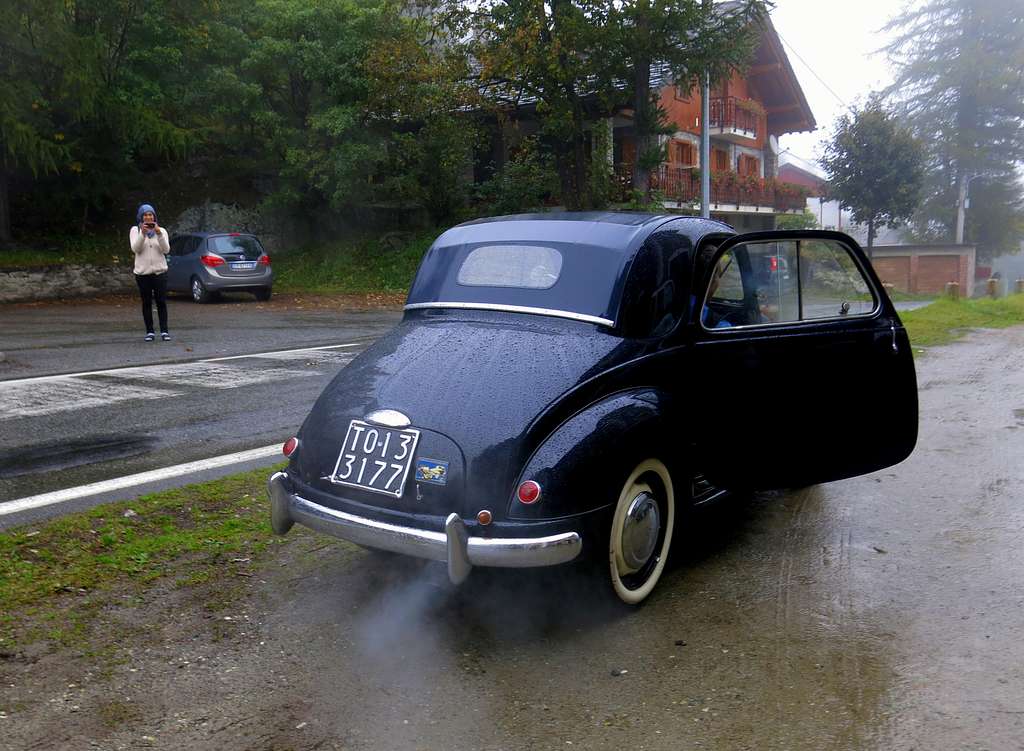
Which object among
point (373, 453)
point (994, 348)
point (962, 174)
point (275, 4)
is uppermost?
point (275, 4)

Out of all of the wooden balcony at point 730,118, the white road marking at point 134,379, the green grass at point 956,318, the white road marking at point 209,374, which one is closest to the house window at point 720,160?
the wooden balcony at point 730,118

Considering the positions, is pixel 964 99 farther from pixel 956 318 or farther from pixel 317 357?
pixel 317 357

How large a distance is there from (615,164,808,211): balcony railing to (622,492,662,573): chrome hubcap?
24810 mm

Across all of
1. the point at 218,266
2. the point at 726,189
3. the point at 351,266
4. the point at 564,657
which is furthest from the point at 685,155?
the point at 564,657

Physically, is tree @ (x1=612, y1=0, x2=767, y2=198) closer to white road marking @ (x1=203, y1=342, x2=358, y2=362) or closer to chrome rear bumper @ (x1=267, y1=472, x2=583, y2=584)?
white road marking @ (x1=203, y1=342, x2=358, y2=362)

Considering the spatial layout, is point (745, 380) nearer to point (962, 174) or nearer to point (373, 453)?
point (373, 453)

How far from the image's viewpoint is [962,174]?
50.8 metres

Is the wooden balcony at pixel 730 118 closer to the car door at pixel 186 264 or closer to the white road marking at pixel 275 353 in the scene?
the car door at pixel 186 264

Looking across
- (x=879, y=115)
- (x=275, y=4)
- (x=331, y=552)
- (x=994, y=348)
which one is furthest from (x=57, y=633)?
(x=879, y=115)

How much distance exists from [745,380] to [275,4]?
26353mm

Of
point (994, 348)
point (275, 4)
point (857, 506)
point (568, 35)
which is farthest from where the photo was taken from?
point (275, 4)

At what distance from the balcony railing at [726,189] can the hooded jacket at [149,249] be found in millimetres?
18150

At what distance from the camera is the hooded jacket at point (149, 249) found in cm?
1260

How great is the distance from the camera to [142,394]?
30.0ft
